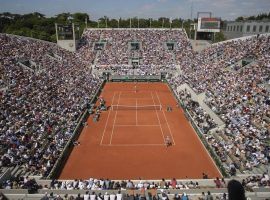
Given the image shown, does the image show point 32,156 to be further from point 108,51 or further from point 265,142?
point 108,51

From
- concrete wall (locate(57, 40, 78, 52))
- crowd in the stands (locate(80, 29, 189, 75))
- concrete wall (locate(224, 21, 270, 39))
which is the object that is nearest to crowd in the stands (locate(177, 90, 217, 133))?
crowd in the stands (locate(80, 29, 189, 75))

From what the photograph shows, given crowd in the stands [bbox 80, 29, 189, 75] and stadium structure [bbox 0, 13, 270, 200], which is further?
crowd in the stands [bbox 80, 29, 189, 75]

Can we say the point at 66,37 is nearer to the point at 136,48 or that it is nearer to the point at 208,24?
the point at 136,48

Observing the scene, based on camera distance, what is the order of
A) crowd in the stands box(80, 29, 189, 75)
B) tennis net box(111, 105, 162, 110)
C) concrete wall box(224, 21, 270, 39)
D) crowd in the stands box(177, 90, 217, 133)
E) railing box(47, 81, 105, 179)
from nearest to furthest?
railing box(47, 81, 105, 179) < crowd in the stands box(177, 90, 217, 133) < tennis net box(111, 105, 162, 110) < crowd in the stands box(80, 29, 189, 75) < concrete wall box(224, 21, 270, 39)

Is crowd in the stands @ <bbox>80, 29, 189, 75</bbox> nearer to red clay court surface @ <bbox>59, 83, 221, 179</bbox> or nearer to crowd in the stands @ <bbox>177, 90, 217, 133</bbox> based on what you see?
crowd in the stands @ <bbox>177, 90, 217, 133</bbox>

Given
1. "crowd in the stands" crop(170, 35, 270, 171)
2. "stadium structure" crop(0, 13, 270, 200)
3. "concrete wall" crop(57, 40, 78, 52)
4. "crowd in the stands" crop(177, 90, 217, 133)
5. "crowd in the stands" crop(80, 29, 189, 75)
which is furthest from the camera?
"concrete wall" crop(57, 40, 78, 52)

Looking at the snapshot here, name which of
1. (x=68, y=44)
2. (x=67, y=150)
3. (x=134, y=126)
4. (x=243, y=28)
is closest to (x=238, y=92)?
(x=134, y=126)

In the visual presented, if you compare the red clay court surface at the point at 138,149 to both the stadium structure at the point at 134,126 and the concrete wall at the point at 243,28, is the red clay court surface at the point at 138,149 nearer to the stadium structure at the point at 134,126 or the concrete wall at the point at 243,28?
the stadium structure at the point at 134,126
